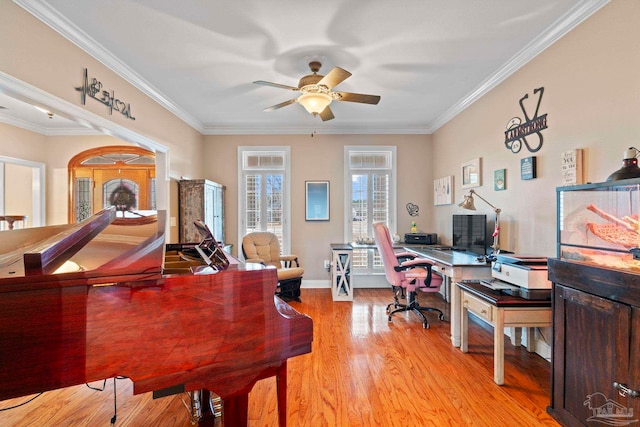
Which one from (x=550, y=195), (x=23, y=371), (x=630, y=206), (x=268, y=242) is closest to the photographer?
(x=23, y=371)

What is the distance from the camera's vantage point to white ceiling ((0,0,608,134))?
6.86 ft

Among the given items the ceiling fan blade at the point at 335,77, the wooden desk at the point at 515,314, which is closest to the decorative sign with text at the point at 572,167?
the wooden desk at the point at 515,314

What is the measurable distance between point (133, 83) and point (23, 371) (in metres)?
2.98

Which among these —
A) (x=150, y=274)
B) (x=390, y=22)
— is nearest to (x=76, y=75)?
(x=150, y=274)

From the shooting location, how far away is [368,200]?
16.7 ft

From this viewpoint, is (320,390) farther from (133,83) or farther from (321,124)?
(321,124)

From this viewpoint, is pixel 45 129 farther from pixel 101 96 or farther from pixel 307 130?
pixel 307 130

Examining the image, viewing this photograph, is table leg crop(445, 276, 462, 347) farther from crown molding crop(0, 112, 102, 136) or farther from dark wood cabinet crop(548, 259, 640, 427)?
crown molding crop(0, 112, 102, 136)

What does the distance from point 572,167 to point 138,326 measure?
9.96 ft

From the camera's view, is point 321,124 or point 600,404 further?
point 321,124

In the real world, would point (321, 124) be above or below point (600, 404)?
above

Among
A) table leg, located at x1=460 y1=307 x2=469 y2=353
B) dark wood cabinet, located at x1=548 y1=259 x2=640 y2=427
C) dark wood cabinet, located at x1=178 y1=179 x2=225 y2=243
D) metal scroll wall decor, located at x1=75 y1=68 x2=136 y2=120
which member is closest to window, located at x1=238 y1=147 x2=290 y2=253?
dark wood cabinet, located at x1=178 y1=179 x2=225 y2=243

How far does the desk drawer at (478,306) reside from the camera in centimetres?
227

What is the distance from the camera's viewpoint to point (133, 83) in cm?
307
